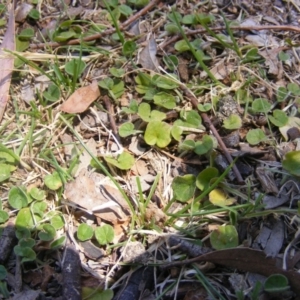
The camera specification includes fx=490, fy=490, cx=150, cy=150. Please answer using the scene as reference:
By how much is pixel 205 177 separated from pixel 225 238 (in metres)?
0.22

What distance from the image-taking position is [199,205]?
5.34 feet

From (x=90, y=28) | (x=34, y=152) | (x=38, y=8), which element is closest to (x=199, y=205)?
(x=34, y=152)

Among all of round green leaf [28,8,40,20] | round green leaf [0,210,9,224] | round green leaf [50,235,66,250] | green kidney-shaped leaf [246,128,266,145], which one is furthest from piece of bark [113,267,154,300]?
round green leaf [28,8,40,20]

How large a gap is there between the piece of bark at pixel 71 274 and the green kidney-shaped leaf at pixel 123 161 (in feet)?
1.05

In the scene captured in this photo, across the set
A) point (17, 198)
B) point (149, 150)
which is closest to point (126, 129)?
point (149, 150)

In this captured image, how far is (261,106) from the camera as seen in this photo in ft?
5.99

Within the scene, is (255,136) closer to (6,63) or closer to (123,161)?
(123,161)

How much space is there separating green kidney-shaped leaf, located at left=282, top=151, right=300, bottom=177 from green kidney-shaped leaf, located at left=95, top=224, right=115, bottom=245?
0.62 m

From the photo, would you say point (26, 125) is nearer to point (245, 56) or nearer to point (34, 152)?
point (34, 152)

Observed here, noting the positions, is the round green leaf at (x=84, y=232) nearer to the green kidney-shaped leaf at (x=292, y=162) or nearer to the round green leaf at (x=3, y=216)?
the round green leaf at (x=3, y=216)

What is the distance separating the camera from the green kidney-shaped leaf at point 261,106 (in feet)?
5.98

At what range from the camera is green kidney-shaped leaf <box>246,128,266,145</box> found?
1.75m

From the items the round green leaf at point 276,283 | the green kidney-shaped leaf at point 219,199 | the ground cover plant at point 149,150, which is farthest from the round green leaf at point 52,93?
the round green leaf at point 276,283

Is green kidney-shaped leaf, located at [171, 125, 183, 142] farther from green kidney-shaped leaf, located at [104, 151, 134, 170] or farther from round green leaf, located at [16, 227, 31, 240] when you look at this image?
round green leaf, located at [16, 227, 31, 240]
